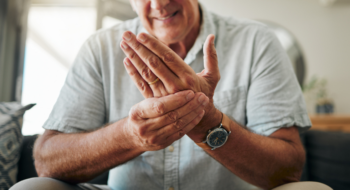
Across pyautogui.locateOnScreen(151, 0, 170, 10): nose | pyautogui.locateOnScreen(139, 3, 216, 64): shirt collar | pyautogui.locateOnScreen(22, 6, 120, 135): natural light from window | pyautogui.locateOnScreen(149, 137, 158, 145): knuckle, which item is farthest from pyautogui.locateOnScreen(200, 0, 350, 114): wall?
pyautogui.locateOnScreen(149, 137, 158, 145): knuckle

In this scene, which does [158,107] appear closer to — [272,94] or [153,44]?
[153,44]

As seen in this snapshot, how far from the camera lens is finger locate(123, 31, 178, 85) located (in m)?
0.48

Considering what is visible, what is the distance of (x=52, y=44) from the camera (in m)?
2.67

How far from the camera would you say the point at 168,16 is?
827 millimetres

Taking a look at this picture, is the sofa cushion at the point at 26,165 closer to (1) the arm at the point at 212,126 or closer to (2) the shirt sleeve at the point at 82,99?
(2) the shirt sleeve at the point at 82,99

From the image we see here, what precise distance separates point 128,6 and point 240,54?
239cm

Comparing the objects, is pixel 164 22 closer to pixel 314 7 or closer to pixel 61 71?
pixel 61 71

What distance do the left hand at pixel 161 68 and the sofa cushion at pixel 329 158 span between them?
0.85 metres

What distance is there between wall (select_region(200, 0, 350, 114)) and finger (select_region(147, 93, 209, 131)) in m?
2.83

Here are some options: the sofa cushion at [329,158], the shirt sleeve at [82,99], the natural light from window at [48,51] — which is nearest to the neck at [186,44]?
the shirt sleeve at [82,99]

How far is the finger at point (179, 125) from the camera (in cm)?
54

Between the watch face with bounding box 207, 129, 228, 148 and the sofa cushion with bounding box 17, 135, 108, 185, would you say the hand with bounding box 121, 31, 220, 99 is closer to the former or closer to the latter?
the watch face with bounding box 207, 129, 228, 148

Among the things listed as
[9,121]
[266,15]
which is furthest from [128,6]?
[9,121]

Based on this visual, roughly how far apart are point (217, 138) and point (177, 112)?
0.51ft
